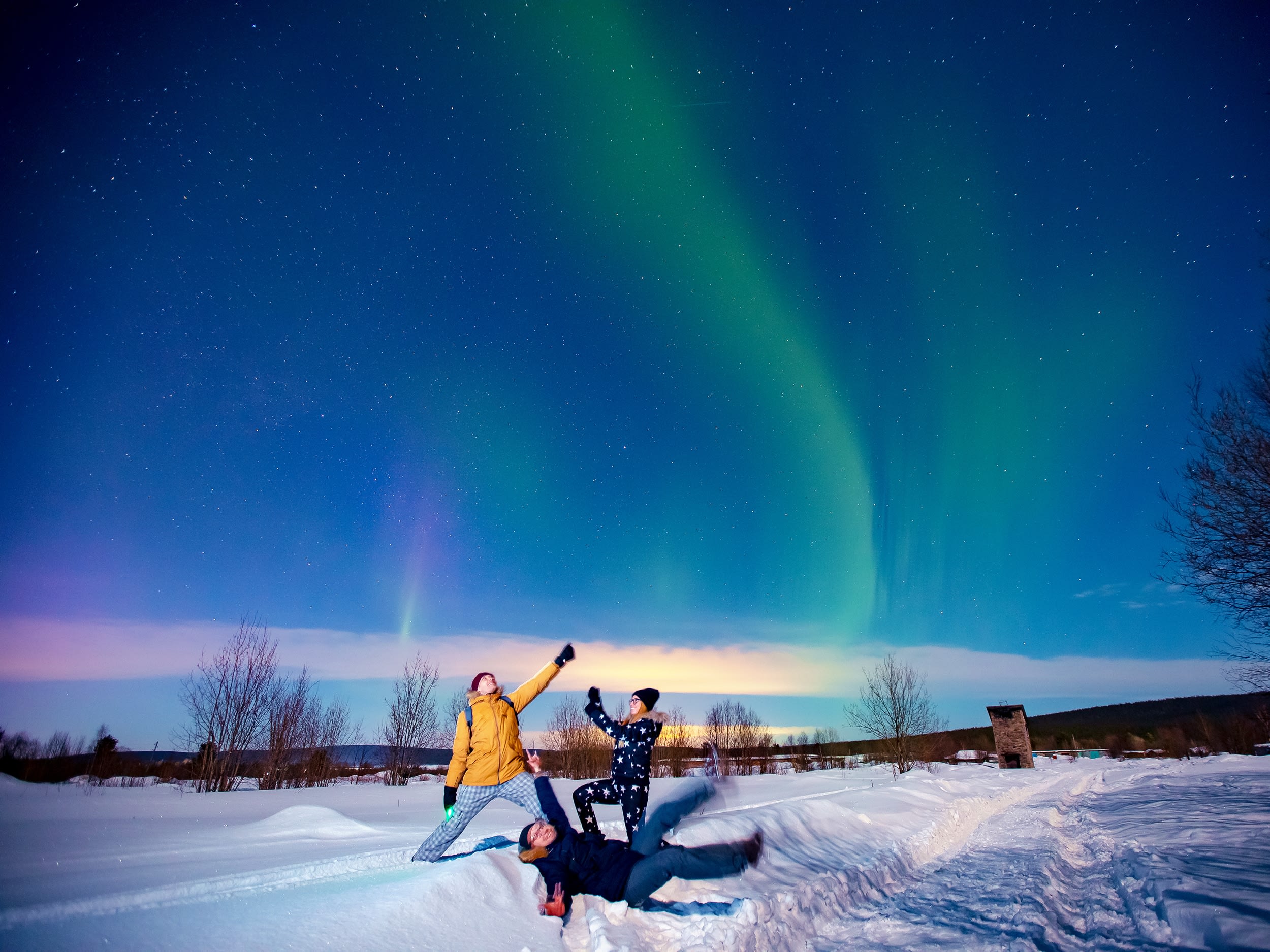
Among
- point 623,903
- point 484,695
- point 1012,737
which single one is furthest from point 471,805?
point 1012,737

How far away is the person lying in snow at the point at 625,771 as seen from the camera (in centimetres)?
588

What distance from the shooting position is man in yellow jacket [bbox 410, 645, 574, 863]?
550 cm

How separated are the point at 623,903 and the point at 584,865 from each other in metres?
0.42

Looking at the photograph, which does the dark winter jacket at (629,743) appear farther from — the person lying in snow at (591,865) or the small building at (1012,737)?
the small building at (1012,737)

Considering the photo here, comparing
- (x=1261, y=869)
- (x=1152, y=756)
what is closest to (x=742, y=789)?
(x=1261, y=869)

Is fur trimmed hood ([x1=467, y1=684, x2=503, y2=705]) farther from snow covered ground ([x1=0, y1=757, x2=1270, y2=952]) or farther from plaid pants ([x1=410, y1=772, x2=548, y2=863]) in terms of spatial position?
snow covered ground ([x1=0, y1=757, x2=1270, y2=952])

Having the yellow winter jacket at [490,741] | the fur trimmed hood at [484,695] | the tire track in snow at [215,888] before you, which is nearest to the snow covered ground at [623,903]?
the tire track in snow at [215,888]

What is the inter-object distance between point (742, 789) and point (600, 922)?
50.3ft

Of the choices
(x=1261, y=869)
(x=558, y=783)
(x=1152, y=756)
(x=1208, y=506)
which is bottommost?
(x=1152, y=756)

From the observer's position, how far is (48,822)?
7.99 metres

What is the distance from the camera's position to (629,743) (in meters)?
5.97

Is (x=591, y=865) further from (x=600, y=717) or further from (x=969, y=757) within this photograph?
(x=969, y=757)

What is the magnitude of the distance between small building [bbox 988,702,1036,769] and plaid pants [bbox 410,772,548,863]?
53922mm

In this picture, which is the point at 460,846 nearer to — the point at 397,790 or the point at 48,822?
the point at 48,822
